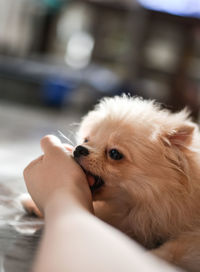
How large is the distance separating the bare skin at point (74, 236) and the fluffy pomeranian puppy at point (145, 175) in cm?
19

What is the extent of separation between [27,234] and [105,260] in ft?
1.78

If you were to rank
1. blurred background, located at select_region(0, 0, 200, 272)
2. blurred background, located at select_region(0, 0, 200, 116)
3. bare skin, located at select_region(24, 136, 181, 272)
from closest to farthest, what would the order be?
1. bare skin, located at select_region(24, 136, 181, 272)
2. blurred background, located at select_region(0, 0, 200, 272)
3. blurred background, located at select_region(0, 0, 200, 116)

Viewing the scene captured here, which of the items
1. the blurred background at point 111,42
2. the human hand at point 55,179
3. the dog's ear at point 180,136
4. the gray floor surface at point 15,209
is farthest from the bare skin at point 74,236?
the blurred background at point 111,42

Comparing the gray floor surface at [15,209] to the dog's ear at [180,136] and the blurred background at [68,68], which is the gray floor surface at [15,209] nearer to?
the blurred background at [68,68]

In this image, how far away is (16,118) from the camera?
4.52 m

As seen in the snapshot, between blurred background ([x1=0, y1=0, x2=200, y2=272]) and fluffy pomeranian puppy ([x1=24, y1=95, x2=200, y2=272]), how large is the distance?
26 centimetres

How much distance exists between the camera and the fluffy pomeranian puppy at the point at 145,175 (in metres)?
1.15

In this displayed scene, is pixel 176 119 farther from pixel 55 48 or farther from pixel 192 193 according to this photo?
pixel 55 48

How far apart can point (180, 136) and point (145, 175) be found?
0.60 feet

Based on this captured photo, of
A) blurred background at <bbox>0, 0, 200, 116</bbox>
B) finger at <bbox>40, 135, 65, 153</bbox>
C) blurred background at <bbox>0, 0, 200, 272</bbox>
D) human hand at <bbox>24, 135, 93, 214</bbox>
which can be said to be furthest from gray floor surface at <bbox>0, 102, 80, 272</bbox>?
blurred background at <bbox>0, 0, 200, 116</bbox>

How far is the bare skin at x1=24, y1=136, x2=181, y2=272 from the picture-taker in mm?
621

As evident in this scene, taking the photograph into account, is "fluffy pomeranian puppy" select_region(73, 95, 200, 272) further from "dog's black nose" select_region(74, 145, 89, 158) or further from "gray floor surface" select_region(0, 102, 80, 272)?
"gray floor surface" select_region(0, 102, 80, 272)

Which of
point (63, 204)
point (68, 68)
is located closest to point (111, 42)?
point (68, 68)

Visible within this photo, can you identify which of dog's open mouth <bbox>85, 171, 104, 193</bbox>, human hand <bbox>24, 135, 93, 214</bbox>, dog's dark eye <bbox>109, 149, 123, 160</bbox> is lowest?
dog's open mouth <bbox>85, 171, 104, 193</bbox>
